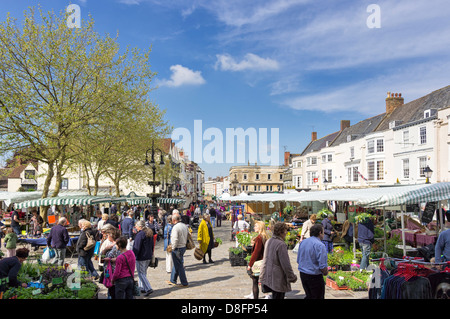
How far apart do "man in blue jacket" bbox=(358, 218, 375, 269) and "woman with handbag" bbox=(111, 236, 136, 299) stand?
6506 millimetres

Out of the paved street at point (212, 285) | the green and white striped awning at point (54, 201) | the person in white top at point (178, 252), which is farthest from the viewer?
the green and white striped awning at point (54, 201)

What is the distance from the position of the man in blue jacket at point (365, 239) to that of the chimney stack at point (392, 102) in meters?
37.1

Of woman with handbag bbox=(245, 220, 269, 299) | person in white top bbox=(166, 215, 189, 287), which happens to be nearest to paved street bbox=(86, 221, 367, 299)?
person in white top bbox=(166, 215, 189, 287)

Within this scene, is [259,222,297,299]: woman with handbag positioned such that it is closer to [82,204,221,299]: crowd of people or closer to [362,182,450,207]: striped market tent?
[82,204,221,299]: crowd of people

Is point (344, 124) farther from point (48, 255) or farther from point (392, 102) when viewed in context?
point (48, 255)

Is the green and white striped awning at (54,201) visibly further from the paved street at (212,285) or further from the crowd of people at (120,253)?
the paved street at (212,285)

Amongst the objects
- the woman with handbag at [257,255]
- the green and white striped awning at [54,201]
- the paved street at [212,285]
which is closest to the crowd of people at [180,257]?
the woman with handbag at [257,255]

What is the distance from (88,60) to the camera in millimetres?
20328

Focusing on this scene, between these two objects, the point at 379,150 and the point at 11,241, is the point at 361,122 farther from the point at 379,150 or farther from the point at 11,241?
the point at 11,241

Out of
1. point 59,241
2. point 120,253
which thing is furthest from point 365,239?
point 59,241

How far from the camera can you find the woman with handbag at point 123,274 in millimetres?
6367

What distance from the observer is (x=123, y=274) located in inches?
252
